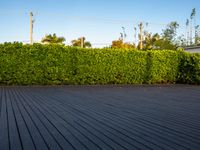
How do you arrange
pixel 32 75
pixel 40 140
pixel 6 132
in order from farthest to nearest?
pixel 32 75 < pixel 6 132 < pixel 40 140

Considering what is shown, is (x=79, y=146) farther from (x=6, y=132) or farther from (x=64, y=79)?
(x=64, y=79)

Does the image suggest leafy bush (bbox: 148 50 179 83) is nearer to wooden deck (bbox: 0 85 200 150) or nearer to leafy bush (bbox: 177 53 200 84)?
leafy bush (bbox: 177 53 200 84)

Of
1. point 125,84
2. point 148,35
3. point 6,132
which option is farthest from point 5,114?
point 148,35

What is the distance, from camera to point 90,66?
2077 cm

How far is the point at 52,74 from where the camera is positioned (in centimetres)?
1955

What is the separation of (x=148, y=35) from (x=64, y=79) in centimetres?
3969

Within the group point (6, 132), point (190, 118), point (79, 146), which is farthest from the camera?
point (190, 118)

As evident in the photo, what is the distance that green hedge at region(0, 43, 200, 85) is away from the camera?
61.8ft

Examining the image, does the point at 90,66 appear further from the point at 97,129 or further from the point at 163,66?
the point at 97,129

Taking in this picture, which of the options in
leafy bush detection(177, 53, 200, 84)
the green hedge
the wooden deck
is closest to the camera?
the wooden deck

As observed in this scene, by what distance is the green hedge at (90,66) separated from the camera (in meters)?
18.8

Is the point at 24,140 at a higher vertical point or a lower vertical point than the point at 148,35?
lower

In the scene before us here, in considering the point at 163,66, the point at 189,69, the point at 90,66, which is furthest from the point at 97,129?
the point at 189,69

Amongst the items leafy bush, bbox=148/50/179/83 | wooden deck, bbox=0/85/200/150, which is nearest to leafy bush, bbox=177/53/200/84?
leafy bush, bbox=148/50/179/83
